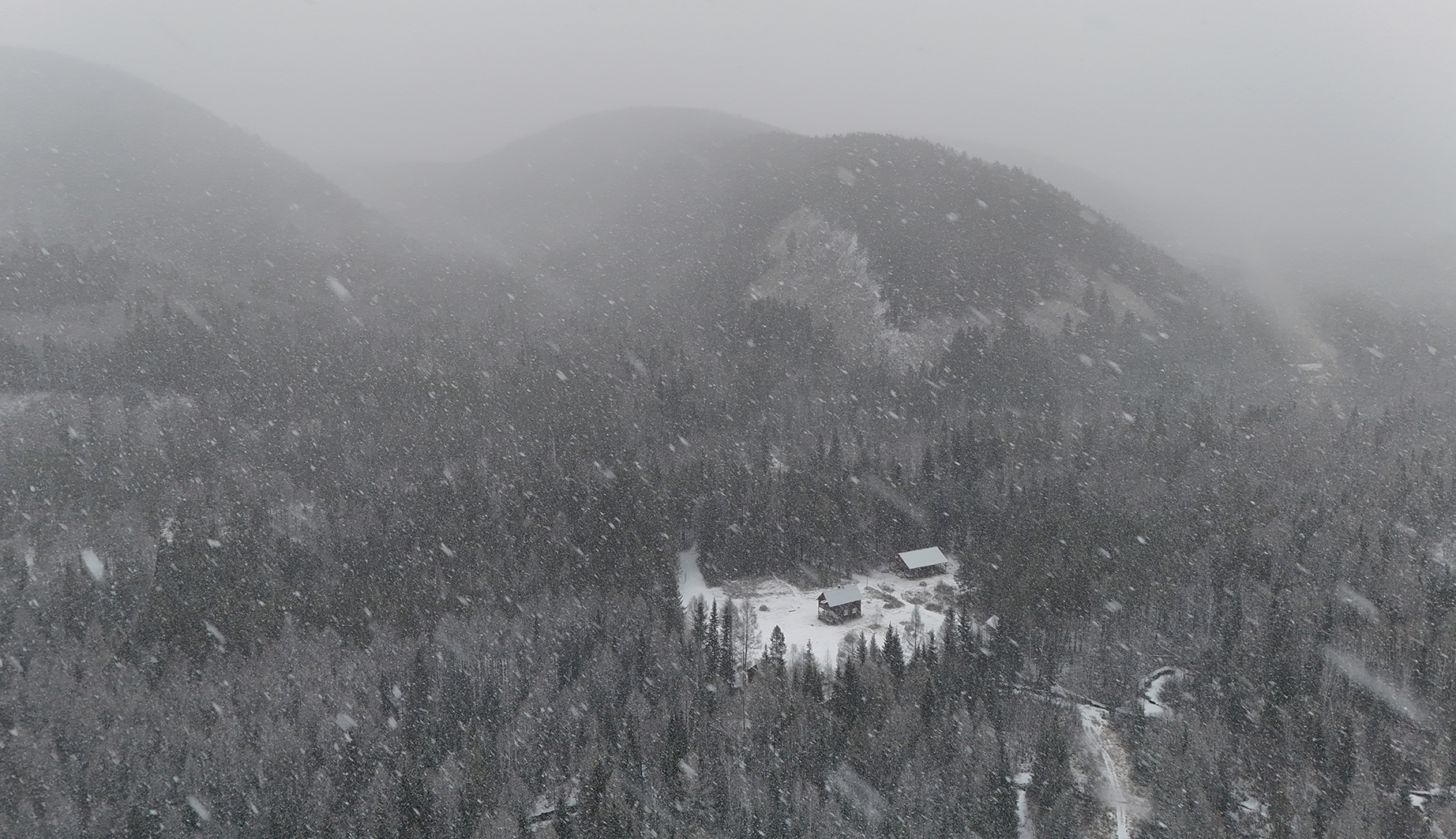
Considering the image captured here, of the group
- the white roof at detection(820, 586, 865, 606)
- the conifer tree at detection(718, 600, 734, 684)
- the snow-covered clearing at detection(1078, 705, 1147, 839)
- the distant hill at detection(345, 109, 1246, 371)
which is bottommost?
the snow-covered clearing at detection(1078, 705, 1147, 839)

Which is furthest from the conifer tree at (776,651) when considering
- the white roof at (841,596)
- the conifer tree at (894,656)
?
the white roof at (841,596)

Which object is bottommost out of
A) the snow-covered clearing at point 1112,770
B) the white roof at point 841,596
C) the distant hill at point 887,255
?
the snow-covered clearing at point 1112,770

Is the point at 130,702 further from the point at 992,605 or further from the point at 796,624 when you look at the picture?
the point at 992,605

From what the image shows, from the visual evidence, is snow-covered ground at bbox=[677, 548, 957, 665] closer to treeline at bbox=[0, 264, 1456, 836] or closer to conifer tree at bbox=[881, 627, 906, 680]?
treeline at bbox=[0, 264, 1456, 836]

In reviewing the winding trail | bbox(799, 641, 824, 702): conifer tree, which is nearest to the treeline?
bbox(799, 641, 824, 702): conifer tree

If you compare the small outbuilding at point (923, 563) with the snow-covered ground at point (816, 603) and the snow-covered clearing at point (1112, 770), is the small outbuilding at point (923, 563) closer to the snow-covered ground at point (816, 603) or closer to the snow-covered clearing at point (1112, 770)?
the snow-covered ground at point (816, 603)

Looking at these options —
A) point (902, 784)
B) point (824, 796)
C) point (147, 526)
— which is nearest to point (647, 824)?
point (824, 796)
